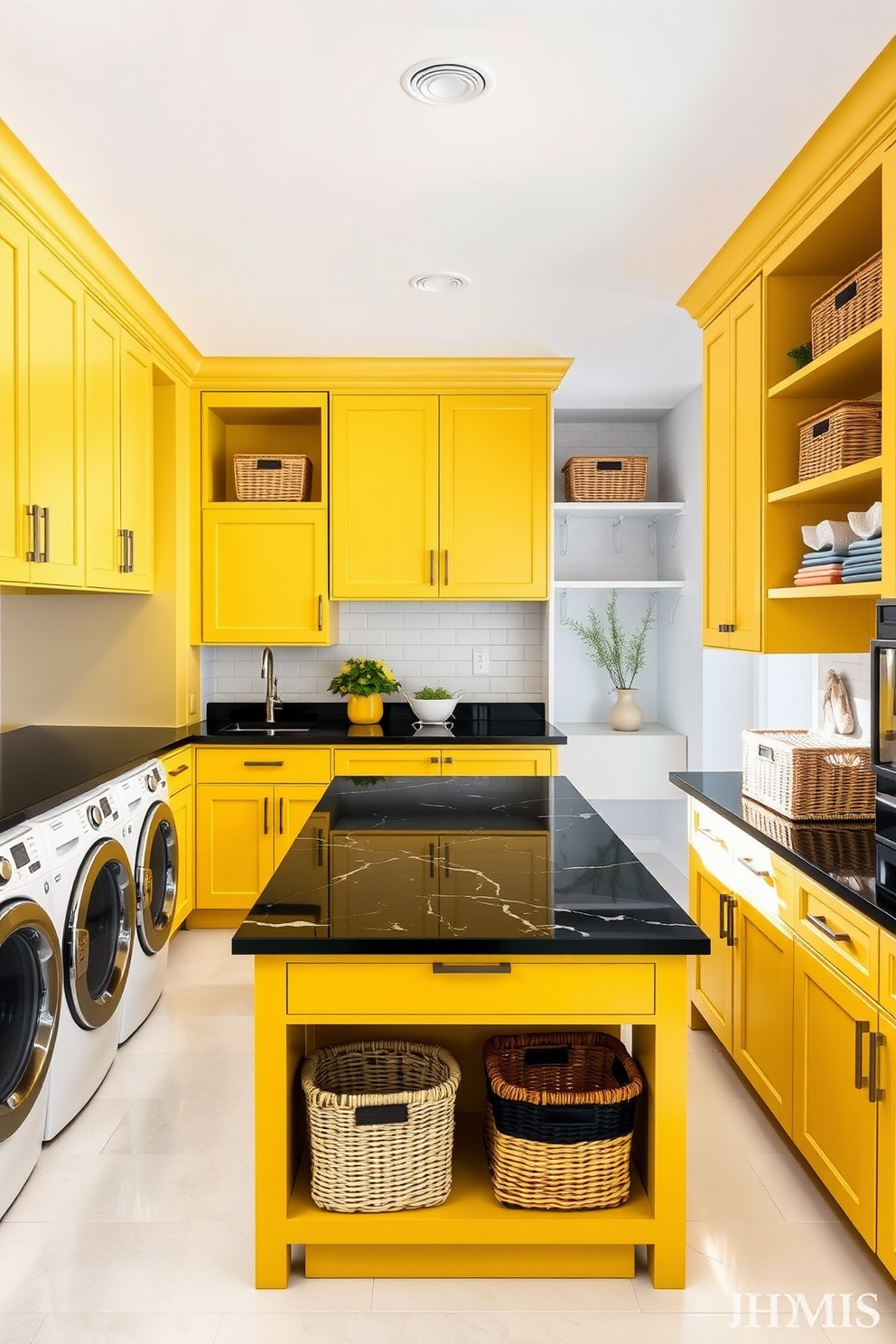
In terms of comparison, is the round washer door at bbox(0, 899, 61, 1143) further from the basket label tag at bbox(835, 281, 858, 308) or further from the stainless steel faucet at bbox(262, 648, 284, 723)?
the basket label tag at bbox(835, 281, 858, 308)

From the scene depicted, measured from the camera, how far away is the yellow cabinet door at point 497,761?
4.30 meters

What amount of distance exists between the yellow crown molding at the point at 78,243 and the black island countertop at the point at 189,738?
1606 millimetres

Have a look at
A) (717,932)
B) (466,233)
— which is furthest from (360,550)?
(717,932)

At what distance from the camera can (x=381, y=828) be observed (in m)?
2.49

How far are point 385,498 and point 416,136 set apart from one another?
220cm

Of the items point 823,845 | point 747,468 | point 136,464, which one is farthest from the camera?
point 136,464

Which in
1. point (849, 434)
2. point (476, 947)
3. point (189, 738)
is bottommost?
point (476, 947)

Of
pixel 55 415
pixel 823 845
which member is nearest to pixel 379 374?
pixel 55 415

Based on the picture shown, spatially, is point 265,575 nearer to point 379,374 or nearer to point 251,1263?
point 379,374

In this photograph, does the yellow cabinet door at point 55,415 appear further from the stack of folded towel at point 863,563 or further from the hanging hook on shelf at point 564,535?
the hanging hook on shelf at point 564,535

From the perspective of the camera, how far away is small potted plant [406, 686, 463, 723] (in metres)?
4.68

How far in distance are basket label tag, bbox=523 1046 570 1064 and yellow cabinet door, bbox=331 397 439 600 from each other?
8.92ft

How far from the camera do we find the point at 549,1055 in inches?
85.3

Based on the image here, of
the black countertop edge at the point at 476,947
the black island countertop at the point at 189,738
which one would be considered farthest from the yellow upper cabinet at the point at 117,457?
the black countertop edge at the point at 476,947
